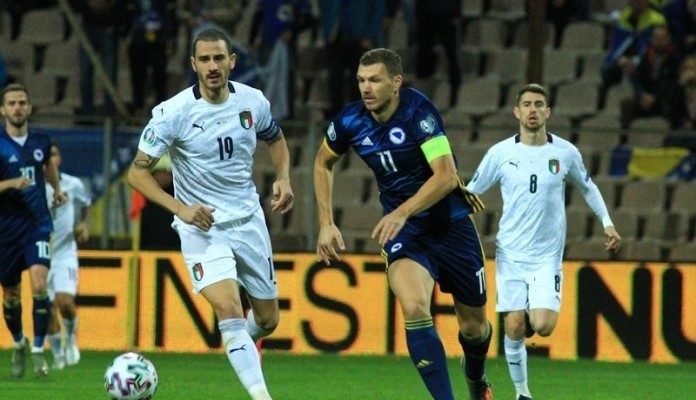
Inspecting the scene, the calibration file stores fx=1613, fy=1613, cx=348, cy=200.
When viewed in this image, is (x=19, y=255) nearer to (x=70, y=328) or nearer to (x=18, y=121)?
(x=18, y=121)

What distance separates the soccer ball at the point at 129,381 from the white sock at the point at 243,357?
49cm

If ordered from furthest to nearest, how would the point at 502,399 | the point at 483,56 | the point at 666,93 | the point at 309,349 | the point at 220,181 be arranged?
the point at 483,56 → the point at 666,93 → the point at 309,349 → the point at 502,399 → the point at 220,181

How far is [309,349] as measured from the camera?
15508 millimetres

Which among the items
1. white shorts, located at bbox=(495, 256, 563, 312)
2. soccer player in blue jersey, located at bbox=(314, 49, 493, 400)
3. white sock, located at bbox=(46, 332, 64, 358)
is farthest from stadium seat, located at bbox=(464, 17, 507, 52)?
soccer player in blue jersey, located at bbox=(314, 49, 493, 400)

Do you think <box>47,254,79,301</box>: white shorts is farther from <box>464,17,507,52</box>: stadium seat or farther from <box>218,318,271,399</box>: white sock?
<box>464,17,507,52</box>: stadium seat

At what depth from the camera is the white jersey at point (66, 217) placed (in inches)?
575

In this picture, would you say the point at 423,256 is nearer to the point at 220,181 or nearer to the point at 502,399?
the point at 220,181

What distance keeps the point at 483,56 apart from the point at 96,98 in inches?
190

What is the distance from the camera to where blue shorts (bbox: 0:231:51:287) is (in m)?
12.8

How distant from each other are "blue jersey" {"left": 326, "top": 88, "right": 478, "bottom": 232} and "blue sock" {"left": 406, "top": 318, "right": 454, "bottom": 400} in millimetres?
777

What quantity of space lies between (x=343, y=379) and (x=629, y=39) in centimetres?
687

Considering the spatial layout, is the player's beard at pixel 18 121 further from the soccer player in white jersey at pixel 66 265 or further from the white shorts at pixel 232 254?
the white shorts at pixel 232 254

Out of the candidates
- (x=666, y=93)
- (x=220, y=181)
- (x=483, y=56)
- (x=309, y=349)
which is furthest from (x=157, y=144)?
(x=483, y=56)

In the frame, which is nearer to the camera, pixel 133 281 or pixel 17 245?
pixel 17 245
